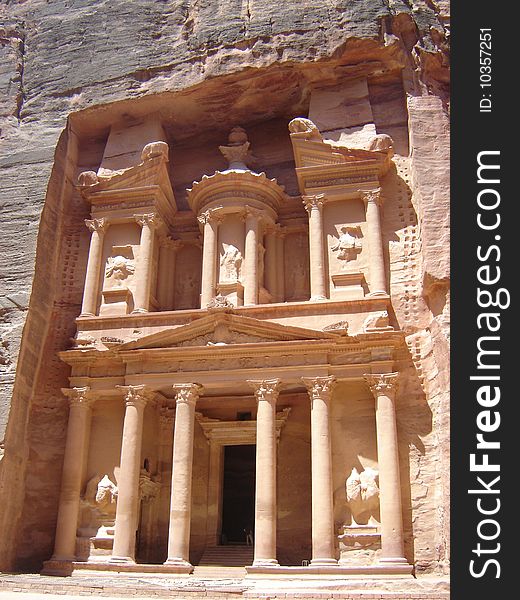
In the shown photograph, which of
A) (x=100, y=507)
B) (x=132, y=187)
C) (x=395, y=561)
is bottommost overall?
(x=395, y=561)

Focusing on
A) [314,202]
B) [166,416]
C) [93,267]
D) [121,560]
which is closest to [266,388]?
[166,416]

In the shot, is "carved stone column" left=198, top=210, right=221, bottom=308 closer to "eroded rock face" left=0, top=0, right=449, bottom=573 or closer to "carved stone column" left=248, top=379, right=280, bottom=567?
"eroded rock face" left=0, top=0, right=449, bottom=573

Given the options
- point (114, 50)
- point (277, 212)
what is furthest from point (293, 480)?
point (114, 50)

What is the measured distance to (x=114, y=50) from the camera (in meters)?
22.2

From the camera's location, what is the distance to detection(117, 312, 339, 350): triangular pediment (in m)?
17.1

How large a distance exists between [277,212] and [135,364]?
592 centimetres

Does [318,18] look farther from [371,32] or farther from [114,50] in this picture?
[114,50]

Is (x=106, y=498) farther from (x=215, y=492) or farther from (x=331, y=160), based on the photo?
(x=331, y=160)

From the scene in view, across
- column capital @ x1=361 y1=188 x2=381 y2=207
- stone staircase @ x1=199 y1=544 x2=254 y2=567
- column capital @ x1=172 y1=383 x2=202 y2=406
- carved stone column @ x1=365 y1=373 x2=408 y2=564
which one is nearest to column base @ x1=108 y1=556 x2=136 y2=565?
stone staircase @ x1=199 y1=544 x2=254 y2=567

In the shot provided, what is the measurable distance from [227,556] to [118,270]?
7717 mm

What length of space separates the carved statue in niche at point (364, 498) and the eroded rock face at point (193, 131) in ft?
2.54

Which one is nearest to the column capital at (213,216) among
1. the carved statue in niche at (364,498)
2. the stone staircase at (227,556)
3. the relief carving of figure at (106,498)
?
the relief carving of figure at (106,498)

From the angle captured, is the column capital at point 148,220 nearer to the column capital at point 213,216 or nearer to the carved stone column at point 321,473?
the column capital at point 213,216

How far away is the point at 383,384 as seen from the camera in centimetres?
1627
